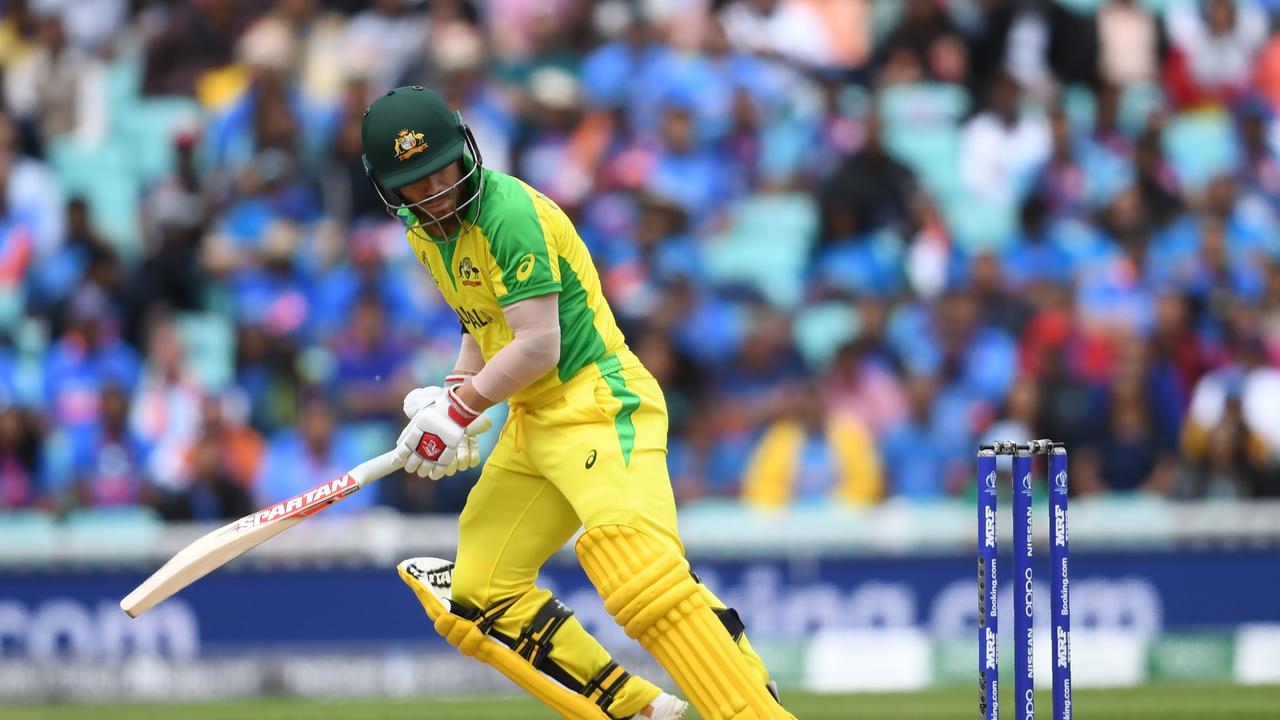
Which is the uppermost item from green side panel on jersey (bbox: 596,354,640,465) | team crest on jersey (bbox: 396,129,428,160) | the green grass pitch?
team crest on jersey (bbox: 396,129,428,160)

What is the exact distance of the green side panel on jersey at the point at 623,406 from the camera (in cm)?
530

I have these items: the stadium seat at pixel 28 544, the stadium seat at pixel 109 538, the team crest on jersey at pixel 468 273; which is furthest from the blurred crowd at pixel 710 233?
the team crest on jersey at pixel 468 273

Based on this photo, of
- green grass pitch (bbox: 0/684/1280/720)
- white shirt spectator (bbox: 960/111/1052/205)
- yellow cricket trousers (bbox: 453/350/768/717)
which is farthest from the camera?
white shirt spectator (bbox: 960/111/1052/205)

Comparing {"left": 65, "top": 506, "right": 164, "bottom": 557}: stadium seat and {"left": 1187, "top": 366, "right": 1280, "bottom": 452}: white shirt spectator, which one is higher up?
{"left": 1187, "top": 366, "right": 1280, "bottom": 452}: white shirt spectator

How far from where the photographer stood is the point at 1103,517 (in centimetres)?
911

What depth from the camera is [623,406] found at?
17.6 ft

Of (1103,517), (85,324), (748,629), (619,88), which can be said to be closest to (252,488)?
(85,324)

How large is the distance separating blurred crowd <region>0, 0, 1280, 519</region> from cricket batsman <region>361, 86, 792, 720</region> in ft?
13.8

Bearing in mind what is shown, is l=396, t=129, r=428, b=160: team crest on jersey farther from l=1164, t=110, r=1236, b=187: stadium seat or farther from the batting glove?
l=1164, t=110, r=1236, b=187: stadium seat

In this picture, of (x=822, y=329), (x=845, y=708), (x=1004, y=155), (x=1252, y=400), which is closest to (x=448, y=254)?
(x=845, y=708)

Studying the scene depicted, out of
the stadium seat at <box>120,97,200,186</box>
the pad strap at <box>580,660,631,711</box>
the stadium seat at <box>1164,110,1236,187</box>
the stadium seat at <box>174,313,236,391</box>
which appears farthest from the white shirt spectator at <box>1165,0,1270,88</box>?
the pad strap at <box>580,660,631,711</box>

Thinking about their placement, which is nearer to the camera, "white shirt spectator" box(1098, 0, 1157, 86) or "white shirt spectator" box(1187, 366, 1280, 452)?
"white shirt spectator" box(1187, 366, 1280, 452)

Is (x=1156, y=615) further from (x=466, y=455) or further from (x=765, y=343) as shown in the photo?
(x=466, y=455)

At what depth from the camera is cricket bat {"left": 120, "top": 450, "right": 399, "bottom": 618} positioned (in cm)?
544
